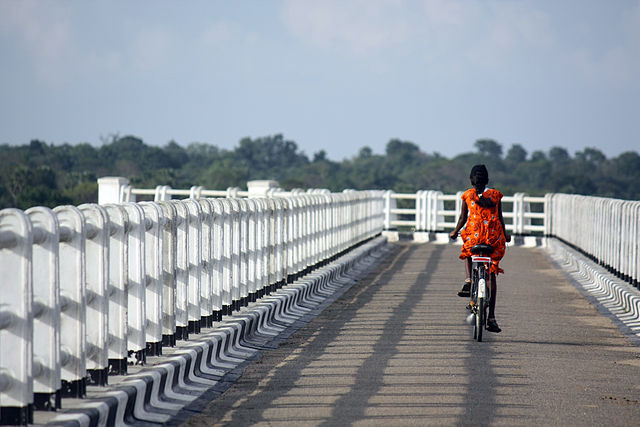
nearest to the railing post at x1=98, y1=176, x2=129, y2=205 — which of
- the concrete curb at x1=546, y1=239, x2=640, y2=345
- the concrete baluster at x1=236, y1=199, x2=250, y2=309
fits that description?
the concrete curb at x1=546, y1=239, x2=640, y2=345

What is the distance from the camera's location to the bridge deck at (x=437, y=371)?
26.7 ft

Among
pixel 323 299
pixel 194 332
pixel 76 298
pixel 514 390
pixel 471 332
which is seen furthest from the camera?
pixel 323 299

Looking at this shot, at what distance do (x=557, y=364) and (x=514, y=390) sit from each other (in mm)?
1767

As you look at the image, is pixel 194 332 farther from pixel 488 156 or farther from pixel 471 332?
pixel 488 156

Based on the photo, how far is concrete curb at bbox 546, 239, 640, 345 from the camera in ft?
47.7

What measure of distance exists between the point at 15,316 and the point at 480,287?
270 inches

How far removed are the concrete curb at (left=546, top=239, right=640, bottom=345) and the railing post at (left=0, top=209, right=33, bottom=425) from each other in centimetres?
807

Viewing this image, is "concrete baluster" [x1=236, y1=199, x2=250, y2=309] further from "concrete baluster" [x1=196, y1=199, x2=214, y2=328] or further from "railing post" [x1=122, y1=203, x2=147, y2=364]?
"railing post" [x1=122, y1=203, x2=147, y2=364]

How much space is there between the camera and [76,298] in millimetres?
7266

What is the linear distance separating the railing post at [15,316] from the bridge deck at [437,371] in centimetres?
171

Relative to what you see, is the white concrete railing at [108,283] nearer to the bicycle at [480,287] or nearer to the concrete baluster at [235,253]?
the concrete baluster at [235,253]

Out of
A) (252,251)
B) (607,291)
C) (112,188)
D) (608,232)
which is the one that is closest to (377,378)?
(252,251)

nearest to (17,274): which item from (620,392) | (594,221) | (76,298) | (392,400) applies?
(76,298)

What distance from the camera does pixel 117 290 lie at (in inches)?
327
